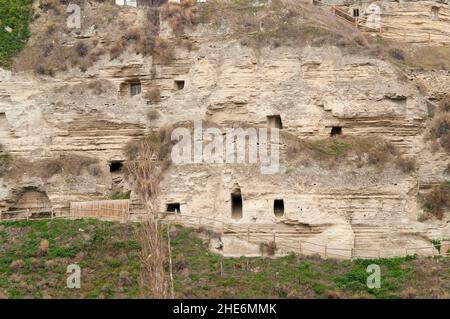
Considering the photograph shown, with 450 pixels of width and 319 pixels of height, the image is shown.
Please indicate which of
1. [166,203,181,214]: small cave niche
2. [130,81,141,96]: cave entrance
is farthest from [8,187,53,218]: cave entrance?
[130,81,141,96]: cave entrance

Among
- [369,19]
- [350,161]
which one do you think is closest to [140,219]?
[350,161]

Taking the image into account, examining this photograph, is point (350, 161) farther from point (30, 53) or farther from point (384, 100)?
point (30, 53)

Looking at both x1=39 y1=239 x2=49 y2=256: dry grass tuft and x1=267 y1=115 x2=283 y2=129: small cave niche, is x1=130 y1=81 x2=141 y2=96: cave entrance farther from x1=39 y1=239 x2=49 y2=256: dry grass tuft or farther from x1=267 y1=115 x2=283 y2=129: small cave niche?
x1=39 y1=239 x2=49 y2=256: dry grass tuft

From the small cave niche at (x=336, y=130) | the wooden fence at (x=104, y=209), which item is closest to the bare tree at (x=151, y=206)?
the wooden fence at (x=104, y=209)

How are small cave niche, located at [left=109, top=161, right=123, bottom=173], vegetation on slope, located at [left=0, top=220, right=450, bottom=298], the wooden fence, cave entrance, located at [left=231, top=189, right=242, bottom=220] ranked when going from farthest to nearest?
small cave niche, located at [left=109, top=161, right=123, bottom=173]
the wooden fence
cave entrance, located at [left=231, top=189, right=242, bottom=220]
vegetation on slope, located at [left=0, top=220, right=450, bottom=298]

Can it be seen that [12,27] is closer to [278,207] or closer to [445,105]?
[278,207]
